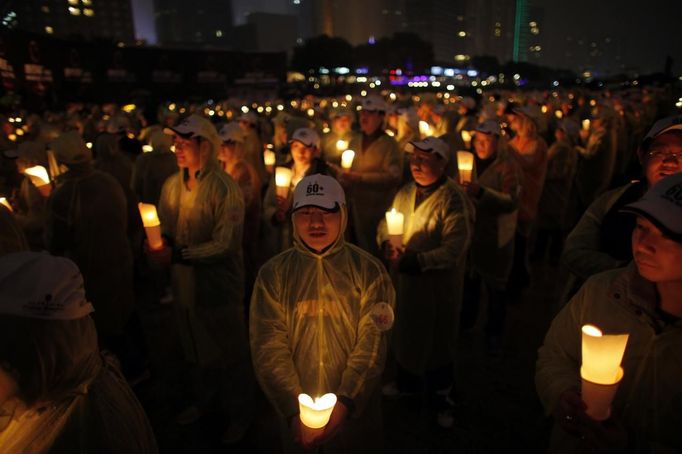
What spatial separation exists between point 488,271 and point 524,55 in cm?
20231

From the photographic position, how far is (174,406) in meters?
4.30

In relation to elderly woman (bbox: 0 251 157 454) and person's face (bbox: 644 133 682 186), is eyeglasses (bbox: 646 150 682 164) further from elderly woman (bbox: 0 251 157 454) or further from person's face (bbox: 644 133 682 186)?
elderly woman (bbox: 0 251 157 454)

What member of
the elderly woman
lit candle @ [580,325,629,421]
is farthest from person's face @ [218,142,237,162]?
lit candle @ [580,325,629,421]

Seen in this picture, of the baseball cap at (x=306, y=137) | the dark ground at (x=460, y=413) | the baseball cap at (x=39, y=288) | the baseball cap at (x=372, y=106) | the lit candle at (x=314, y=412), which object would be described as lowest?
the dark ground at (x=460, y=413)

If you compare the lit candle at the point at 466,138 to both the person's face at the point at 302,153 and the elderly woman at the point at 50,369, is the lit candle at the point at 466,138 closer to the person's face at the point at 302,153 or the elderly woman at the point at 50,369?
the person's face at the point at 302,153

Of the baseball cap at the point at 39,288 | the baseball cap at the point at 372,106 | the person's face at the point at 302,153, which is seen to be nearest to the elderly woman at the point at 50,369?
the baseball cap at the point at 39,288

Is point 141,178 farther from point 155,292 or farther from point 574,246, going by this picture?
point 574,246

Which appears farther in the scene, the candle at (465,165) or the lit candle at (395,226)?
the candle at (465,165)

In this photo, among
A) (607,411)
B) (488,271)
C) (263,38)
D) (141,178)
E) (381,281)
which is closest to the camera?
(607,411)

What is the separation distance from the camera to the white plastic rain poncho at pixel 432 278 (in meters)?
3.56

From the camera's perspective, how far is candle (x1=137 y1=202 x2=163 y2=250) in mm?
2938

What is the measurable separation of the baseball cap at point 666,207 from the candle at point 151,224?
2.72m

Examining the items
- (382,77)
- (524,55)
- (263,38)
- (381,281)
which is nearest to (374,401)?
(381,281)

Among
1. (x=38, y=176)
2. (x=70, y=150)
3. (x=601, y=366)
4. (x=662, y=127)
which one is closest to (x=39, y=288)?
(x=601, y=366)
